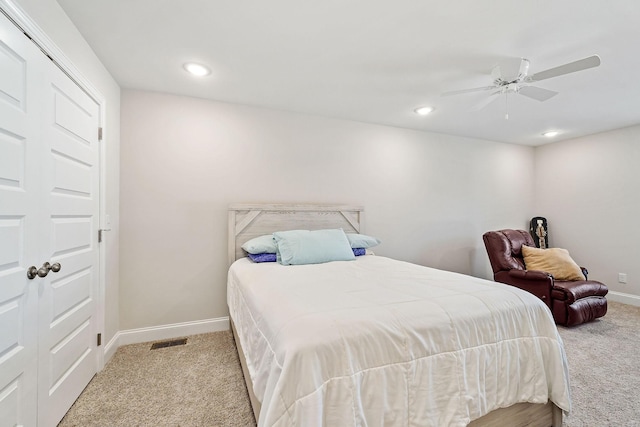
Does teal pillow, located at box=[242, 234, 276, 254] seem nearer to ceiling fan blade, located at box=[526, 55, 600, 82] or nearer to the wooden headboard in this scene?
the wooden headboard

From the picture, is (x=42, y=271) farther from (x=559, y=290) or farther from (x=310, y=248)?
(x=559, y=290)

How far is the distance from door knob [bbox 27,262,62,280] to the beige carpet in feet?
3.14

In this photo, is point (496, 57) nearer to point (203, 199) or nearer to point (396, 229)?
point (396, 229)

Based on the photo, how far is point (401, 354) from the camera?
1.17 meters

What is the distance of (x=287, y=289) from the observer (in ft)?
5.43

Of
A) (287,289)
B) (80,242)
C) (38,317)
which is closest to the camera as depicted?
(38,317)

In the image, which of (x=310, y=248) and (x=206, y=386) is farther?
(x=310, y=248)

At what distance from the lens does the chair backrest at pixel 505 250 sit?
3.61 meters

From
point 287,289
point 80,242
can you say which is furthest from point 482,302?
point 80,242

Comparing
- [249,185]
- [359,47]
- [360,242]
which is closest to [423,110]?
[359,47]

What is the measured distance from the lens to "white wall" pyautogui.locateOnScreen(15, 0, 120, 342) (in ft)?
5.27

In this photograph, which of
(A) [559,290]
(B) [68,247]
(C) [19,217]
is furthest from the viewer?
(A) [559,290]

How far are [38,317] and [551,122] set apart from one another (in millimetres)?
5547

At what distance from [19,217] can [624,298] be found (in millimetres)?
6551
